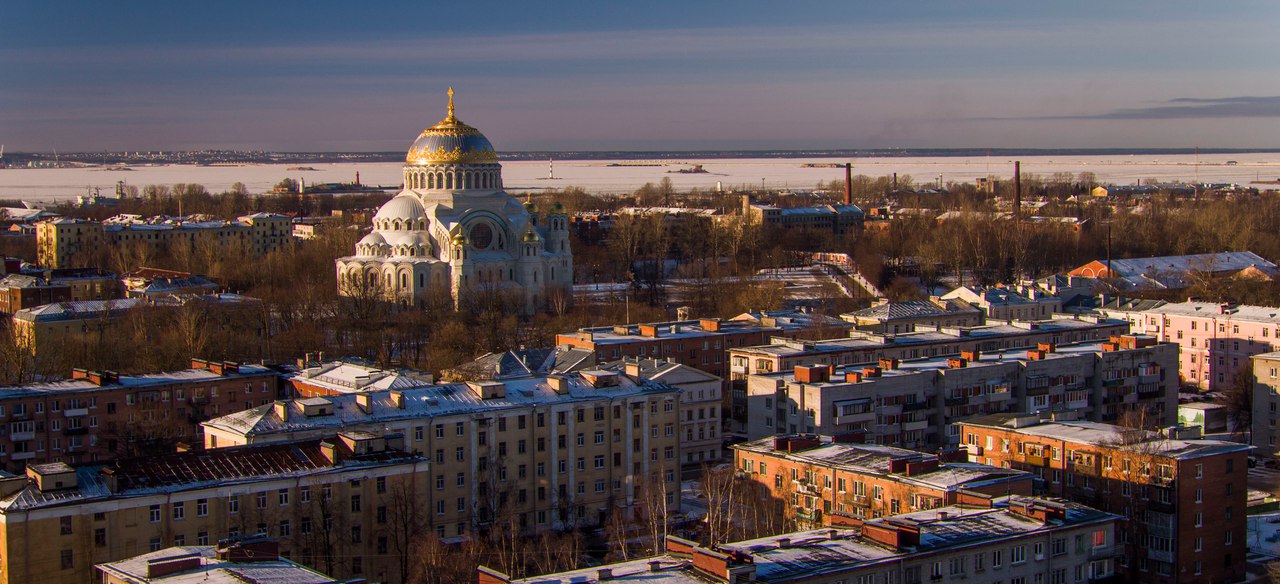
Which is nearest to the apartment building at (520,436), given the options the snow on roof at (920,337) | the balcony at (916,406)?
the balcony at (916,406)

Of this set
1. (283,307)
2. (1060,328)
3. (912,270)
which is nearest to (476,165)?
(283,307)

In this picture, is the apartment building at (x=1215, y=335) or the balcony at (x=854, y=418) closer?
the balcony at (x=854, y=418)

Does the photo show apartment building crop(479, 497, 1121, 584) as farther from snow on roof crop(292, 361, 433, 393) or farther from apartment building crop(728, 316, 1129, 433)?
apartment building crop(728, 316, 1129, 433)

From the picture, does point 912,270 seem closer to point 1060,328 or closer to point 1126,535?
point 1060,328

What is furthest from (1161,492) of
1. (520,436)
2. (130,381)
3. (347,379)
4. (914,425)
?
(130,381)

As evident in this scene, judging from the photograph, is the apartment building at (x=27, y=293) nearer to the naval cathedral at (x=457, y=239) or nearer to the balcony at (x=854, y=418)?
the naval cathedral at (x=457, y=239)
